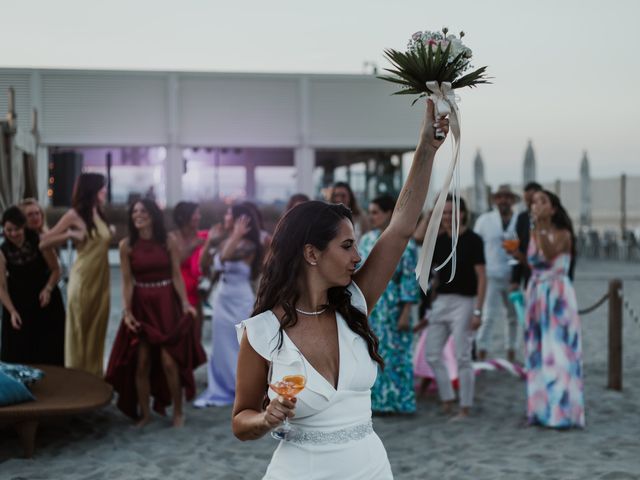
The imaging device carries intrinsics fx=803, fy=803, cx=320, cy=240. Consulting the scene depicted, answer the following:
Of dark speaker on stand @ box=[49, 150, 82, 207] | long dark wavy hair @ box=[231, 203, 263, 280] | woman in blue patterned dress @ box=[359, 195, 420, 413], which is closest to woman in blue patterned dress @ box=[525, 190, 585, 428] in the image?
woman in blue patterned dress @ box=[359, 195, 420, 413]

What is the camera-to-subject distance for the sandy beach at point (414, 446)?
5.05 m

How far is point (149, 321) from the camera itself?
629cm

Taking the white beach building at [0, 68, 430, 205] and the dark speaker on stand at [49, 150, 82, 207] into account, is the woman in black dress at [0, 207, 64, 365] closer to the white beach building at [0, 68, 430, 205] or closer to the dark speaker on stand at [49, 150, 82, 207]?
the dark speaker on stand at [49, 150, 82, 207]

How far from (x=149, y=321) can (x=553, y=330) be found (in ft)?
10.3

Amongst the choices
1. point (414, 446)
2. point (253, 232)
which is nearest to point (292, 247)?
point (414, 446)

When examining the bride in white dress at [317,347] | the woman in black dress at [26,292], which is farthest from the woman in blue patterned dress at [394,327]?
the bride in white dress at [317,347]

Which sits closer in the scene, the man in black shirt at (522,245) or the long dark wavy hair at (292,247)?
the long dark wavy hair at (292,247)

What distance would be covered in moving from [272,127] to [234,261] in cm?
1759

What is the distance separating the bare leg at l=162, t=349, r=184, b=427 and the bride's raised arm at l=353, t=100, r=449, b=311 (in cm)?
412

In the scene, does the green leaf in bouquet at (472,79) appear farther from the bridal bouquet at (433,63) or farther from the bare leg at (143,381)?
the bare leg at (143,381)

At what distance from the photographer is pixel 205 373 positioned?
8.49 m

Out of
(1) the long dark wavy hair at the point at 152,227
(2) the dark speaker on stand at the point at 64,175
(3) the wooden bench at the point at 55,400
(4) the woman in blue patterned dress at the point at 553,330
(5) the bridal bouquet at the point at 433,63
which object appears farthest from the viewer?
(2) the dark speaker on stand at the point at 64,175

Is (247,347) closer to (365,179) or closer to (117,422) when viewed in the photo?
(117,422)

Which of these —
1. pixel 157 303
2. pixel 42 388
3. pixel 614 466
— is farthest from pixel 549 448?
pixel 42 388
